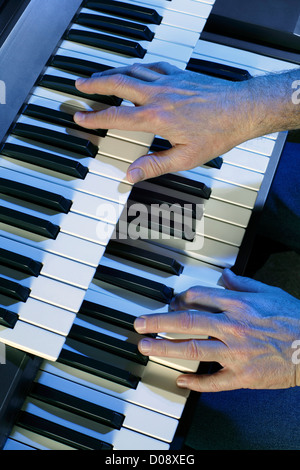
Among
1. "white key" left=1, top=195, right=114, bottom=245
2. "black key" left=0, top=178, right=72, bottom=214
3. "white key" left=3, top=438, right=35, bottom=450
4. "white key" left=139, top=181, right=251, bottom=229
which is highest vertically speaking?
"white key" left=139, top=181, right=251, bottom=229

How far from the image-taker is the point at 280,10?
1528 mm

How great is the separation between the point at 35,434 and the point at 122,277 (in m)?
0.41

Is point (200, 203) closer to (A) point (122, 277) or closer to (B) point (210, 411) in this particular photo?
(A) point (122, 277)

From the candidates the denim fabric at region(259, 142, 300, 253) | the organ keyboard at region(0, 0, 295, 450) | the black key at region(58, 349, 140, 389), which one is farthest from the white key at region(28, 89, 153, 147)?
the denim fabric at region(259, 142, 300, 253)

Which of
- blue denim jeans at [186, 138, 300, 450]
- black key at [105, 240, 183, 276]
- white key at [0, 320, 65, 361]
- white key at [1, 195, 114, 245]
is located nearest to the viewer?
white key at [0, 320, 65, 361]

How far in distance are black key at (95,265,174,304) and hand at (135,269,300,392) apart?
31 millimetres

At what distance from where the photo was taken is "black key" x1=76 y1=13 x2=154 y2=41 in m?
1.36

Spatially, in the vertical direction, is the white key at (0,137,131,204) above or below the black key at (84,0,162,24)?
below

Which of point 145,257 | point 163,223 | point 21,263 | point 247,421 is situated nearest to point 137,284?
point 145,257

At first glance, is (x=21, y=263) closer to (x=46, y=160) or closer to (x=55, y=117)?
(x=46, y=160)

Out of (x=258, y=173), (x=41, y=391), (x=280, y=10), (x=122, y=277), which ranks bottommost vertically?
(x=41, y=391)

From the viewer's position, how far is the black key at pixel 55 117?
4.09ft

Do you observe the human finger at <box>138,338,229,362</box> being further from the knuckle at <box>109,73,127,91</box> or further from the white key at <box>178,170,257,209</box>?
the knuckle at <box>109,73,127,91</box>

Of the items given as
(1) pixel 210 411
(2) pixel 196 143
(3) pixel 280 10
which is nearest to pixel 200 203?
(2) pixel 196 143
